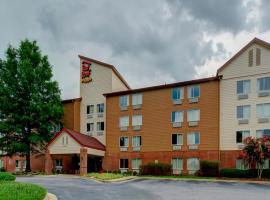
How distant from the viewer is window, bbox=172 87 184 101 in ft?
136

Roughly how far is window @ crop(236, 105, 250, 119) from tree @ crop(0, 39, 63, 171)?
77.3 ft

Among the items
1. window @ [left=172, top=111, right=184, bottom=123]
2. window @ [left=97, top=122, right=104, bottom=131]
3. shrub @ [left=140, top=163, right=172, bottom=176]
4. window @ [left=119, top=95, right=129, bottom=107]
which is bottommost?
shrub @ [left=140, top=163, right=172, bottom=176]

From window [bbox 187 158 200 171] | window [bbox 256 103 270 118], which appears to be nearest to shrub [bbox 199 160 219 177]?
window [bbox 187 158 200 171]

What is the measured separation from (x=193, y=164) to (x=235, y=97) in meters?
8.77

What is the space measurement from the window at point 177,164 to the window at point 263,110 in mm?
10135

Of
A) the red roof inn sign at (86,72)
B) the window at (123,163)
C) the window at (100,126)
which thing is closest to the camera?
the window at (123,163)

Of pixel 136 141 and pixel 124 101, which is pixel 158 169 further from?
pixel 124 101

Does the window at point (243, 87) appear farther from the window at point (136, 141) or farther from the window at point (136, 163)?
the window at point (136, 163)

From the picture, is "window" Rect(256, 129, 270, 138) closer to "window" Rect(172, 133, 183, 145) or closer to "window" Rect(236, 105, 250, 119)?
"window" Rect(236, 105, 250, 119)

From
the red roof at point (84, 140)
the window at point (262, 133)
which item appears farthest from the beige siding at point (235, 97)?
the red roof at point (84, 140)

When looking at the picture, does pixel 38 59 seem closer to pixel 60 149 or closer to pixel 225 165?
pixel 60 149

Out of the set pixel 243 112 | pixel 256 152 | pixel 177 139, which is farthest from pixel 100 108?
pixel 256 152

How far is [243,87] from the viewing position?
37531mm

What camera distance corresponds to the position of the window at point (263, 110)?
117ft
